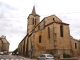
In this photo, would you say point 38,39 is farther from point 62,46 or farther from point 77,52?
point 77,52

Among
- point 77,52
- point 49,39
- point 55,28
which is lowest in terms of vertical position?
point 77,52

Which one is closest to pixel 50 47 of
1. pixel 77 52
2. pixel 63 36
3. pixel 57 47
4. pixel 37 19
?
pixel 57 47

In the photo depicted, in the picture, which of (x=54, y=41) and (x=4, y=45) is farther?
(x=4, y=45)

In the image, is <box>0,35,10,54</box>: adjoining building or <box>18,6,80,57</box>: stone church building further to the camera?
<box>0,35,10,54</box>: adjoining building

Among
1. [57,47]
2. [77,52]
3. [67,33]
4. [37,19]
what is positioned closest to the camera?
[57,47]

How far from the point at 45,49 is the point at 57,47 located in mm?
3864

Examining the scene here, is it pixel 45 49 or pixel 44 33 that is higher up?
pixel 44 33

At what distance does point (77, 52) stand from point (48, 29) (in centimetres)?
1077

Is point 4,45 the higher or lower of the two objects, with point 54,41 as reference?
lower

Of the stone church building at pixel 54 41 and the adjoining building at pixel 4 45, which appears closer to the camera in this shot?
the stone church building at pixel 54 41

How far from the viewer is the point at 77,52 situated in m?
34.8

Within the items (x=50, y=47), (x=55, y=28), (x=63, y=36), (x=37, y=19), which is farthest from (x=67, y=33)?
(x=37, y=19)

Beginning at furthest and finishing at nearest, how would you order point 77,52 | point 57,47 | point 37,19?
1. point 37,19
2. point 77,52
3. point 57,47

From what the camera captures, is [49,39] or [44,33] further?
[44,33]
